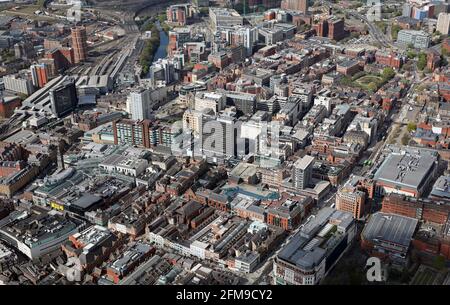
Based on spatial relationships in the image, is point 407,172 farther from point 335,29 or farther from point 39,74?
point 335,29

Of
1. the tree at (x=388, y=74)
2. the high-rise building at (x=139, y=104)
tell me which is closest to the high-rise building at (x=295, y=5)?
the tree at (x=388, y=74)

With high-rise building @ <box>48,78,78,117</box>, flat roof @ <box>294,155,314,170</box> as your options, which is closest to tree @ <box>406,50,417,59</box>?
flat roof @ <box>294,155,314,170</box>

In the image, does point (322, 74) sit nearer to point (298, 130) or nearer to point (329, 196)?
point (298, 130)

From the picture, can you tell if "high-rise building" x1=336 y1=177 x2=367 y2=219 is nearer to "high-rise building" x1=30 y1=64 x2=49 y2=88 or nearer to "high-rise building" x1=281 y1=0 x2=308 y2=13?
"high-rise building" x1=30 y1=64 x2=49 y2=88

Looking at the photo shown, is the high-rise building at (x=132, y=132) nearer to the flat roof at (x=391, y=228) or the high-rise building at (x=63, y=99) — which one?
the high-rise building at (x=63, y=99)

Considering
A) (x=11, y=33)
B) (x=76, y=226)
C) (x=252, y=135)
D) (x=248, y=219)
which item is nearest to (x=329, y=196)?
(x=248, y=219)

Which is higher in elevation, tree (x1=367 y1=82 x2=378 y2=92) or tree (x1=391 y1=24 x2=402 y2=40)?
tree (x1=391 y1=24 x2=402 y2=40)
